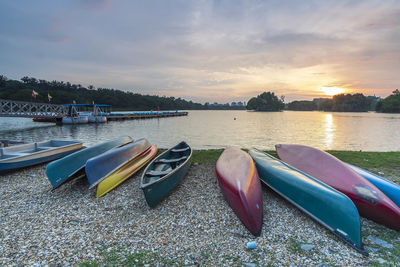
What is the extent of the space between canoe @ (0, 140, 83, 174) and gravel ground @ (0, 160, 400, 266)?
2.08 m

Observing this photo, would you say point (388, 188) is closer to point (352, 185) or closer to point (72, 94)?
point (352, 185)

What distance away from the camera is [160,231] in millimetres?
4102

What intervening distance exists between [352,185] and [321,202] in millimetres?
1248

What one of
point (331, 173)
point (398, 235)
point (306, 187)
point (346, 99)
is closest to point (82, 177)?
point (306, 187)

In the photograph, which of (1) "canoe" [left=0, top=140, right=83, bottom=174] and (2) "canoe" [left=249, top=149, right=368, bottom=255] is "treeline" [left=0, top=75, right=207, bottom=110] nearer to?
(1) "canoe" [left=0, top=140, right=83, bottom=174]

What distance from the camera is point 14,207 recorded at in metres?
5.10

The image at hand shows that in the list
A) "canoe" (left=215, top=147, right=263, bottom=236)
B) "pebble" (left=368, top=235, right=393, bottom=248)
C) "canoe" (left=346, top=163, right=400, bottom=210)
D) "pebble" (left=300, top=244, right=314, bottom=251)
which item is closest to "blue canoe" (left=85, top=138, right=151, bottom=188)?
"canoe" (left=215, top=147, right=263, bottom=236)

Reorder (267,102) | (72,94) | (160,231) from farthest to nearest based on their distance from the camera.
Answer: (267,102), (72,94), (160,231)

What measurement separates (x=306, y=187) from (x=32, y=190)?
25.0ft

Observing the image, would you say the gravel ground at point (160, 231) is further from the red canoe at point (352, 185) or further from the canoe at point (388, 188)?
the canoe at point (388, 188)

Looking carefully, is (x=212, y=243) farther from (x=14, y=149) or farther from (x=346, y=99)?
(x=346, y=99)

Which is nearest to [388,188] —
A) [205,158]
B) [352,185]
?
[352,185]

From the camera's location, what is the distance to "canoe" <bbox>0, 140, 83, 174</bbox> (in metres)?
7.41

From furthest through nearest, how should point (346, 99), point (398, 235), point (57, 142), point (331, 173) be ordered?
point (346, 99) → point (57, 142) → point (331, 173) → point (398, 235)
